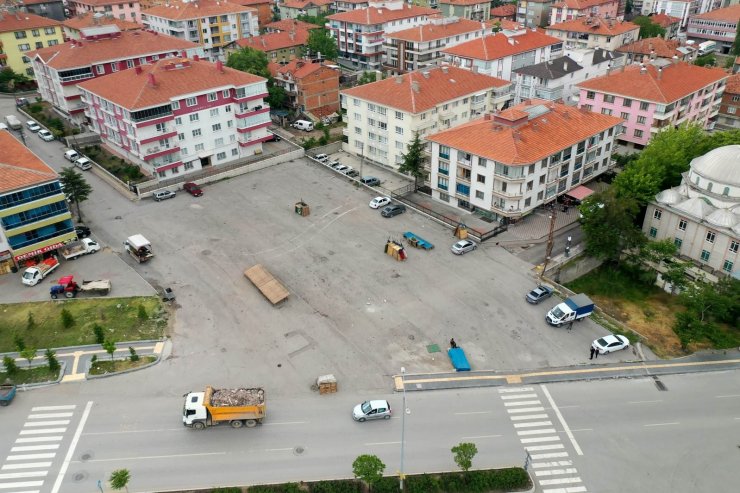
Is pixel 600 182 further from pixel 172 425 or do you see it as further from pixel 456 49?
pixel 172 425

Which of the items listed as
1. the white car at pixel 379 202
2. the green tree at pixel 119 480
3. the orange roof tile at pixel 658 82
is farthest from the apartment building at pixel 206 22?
the green tree at pixel 119 480

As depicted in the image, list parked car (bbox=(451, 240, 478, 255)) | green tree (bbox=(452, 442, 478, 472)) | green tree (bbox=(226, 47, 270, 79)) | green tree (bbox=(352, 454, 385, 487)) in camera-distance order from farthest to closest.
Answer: green tree (bbox=(226, 47, 270, 79))
parked car (bbox=(451, 240, 478, 255))
green tree (bbox=(452, 442, 478, 472))
green tree (bbox=(352, 454, 385, 487))

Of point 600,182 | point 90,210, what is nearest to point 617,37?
point 600,182

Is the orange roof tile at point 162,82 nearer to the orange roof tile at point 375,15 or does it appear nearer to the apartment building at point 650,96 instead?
the apartment building at point 650,96

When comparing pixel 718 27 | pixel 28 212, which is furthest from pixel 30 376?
pixel 718 27

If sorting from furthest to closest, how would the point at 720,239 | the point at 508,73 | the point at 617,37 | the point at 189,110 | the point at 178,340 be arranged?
the point at 617,37, the point at 508,73, the point at 189,110, the point at 720,239, the point at 178,340

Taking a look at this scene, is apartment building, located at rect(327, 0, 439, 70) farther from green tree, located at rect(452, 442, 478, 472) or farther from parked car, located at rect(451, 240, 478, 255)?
green tree, located at rect(452, 442, 478, 472)

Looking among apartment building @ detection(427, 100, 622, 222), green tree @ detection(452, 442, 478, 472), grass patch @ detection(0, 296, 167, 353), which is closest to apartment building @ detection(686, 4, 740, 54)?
apartment building @ detection(427, 100, 622, 222)
